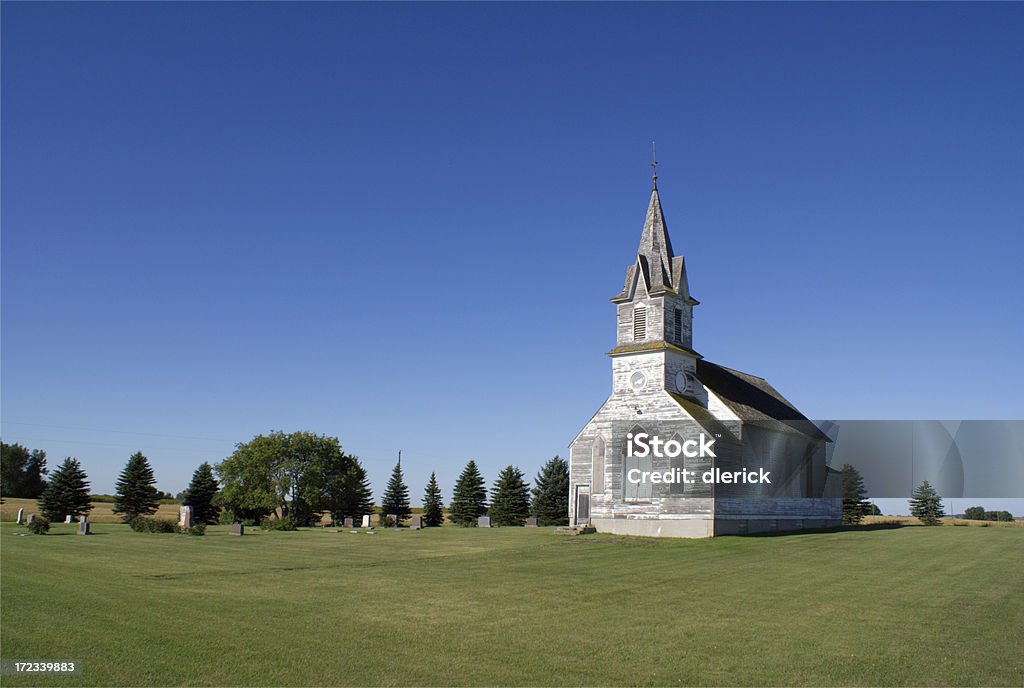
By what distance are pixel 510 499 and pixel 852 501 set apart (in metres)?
→ 29.8

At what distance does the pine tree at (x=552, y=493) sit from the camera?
6669 centimetres

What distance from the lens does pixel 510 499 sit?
68938 mm

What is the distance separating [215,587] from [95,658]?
8096 mm

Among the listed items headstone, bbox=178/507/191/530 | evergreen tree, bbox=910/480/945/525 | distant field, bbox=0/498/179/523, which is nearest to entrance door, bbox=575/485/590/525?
headstone, bbox=178/507/191/530

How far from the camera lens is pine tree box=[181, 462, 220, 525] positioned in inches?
2771

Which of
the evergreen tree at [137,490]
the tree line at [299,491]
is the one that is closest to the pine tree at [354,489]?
the tree line at [299,491]

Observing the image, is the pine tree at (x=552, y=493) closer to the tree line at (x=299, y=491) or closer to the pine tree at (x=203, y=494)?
the tree line at (x=299, y=491)

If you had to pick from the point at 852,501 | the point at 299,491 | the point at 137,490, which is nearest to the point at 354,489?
the point at 299,491

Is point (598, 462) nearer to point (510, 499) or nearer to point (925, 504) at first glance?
point (510, 499)

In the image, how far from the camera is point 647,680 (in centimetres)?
1140

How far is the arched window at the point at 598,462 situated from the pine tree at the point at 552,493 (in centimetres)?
2289

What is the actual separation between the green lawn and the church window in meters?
17.0

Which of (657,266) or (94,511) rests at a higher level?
(657,266)

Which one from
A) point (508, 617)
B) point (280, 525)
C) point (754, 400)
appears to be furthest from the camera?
point (754, 400)
